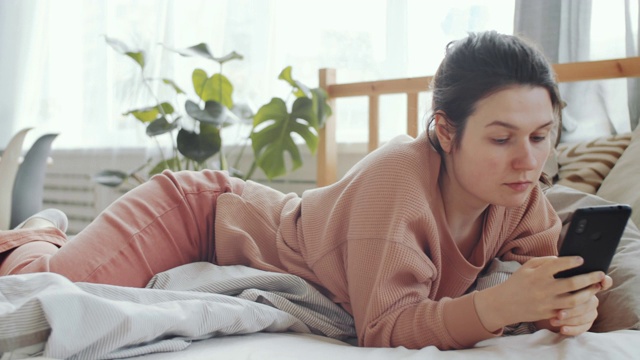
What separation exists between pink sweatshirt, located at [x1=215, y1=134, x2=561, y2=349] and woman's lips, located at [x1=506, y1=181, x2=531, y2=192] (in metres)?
0.13

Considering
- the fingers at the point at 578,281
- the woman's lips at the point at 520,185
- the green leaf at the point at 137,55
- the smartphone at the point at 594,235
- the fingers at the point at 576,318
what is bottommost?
the fingers at the point at 576,318

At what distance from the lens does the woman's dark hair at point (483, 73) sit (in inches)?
40.0

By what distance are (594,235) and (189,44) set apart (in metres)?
→ 2.47

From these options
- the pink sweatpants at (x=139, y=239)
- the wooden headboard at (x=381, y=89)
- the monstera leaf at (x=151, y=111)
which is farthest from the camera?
the monstera leaf at (x=151, y=111)

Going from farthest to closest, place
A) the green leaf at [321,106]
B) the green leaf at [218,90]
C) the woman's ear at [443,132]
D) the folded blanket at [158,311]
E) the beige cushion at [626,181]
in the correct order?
the green leaf at [218,90], the green leaf at [321,106], the beige cushion at [626,181], the woman's ear at [443,132], the folded blanket at [158,311]

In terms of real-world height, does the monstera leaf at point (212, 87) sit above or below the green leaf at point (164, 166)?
above

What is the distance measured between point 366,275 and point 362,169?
19 cm

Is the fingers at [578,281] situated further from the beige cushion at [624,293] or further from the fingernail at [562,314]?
the beige cushion at [624,293]

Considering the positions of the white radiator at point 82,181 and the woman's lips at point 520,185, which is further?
the white radiator at point 82,181

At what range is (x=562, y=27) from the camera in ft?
6.16

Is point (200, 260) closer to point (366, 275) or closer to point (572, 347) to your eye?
point (366, 275)

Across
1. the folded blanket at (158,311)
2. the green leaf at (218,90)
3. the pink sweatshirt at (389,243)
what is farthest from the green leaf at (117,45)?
the folded blanket at (158,311)

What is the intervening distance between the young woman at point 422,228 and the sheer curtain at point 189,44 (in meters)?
1.08

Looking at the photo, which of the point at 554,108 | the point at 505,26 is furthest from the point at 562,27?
the point at 554,108
